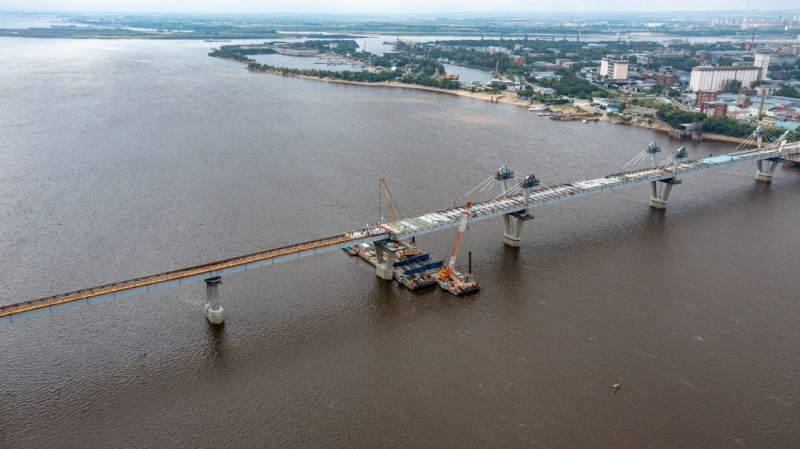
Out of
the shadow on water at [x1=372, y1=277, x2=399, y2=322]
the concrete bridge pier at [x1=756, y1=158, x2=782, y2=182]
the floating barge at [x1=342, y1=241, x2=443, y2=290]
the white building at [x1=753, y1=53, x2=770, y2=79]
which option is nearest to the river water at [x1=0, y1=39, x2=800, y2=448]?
the shadow on water at [x1=372, y1=277, x2=399, y2=322]

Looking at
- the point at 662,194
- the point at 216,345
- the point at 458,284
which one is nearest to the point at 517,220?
the point at 458,284

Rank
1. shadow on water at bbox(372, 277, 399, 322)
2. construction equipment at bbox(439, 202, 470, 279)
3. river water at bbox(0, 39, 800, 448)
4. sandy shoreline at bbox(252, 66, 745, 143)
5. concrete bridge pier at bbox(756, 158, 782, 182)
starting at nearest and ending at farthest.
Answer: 1. river water at bbox(0, 39, 800, 448)
2. shadow on water at bbox(372, 277, 399, 322)
3. construction equipment at bbox(439, 202, 470, 279)
4. concrete bridge pier at bbox(756, 158, 782, 182)
5. sandy shoreline at bbox(252, 66, 745, 143)

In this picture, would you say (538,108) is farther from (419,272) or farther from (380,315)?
(380,315)

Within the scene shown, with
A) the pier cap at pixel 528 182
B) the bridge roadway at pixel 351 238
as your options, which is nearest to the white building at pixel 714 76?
the bridge roadway at pixel 351 238

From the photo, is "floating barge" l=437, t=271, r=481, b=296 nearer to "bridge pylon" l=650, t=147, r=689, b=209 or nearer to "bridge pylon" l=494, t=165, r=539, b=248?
"bridge pylon" l=494, t=165, r=539, b=248

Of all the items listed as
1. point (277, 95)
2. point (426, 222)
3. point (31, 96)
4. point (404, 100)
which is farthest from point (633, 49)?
point (426, 222)
